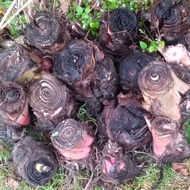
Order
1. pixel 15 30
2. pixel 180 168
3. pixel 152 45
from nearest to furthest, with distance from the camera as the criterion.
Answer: pixel 152 45 → pixel 180 168 → pixel 15 30

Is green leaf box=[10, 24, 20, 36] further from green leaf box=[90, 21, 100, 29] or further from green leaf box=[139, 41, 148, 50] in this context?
green leaf box=[139, 41, 148, 50]

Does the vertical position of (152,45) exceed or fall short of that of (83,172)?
it exceeds it

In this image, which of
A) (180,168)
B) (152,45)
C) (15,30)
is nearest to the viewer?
(152,45)

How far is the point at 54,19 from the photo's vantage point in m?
2.34

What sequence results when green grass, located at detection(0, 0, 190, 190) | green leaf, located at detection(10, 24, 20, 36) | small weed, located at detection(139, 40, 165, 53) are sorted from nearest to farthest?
small weed, located at detection(139, 40, 165, 53) < green grass, located at detection(0, 0, 190, 190) < green leaf, located at detection(10, 24, 20, 36)

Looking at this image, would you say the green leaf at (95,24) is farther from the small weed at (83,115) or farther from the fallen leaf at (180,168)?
the fallen leaf at (180,168)

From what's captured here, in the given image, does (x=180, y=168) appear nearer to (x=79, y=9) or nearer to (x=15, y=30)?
(x=79, y=9)

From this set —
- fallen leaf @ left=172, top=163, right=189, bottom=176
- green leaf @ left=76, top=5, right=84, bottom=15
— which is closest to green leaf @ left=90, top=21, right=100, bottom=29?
green leaf @ left=76, top=5, right=84, bottom=15

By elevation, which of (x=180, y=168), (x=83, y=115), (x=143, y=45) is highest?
(x=143, y=45)

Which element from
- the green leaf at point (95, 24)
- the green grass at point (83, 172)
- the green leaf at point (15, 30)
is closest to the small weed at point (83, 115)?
the green grass at point (83, 172)

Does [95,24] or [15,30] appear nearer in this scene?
[95,24]

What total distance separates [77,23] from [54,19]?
0.29 meters

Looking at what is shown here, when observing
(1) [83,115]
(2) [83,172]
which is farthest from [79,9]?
(2) [83,172]

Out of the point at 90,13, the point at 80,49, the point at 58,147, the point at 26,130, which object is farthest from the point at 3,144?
the point at 90,13
